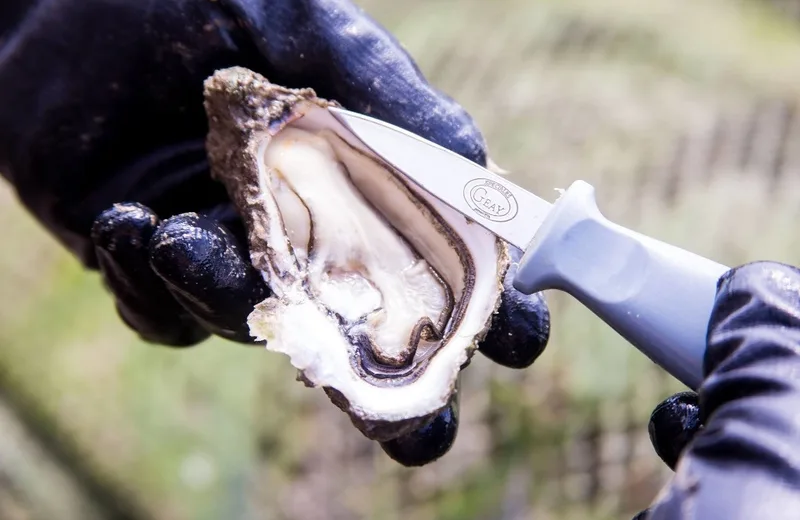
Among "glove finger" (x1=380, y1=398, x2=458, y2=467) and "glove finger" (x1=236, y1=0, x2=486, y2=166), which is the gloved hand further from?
"glove finger" (x1=236, y1=0, x2=486, y2=166)

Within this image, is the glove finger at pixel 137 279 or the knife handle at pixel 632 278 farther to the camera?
the glove finger at pixel 137 279

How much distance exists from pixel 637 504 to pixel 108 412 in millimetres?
1803

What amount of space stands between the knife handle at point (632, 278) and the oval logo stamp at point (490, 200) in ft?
0.23

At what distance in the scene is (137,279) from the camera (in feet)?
4.81

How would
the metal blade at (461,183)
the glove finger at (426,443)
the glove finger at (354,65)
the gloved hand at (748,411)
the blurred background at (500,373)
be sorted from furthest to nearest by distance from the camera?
the blurred background at (500,373) < the glove finger at (354,65) < the glove finger at (426,443) < the metal blade at (461,183) < the gloved hand at (748,411)

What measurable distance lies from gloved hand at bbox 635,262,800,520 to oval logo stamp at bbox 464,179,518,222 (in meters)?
0.32

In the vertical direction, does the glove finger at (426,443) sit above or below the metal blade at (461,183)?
below

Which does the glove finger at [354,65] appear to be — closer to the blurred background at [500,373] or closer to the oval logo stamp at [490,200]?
the oval logo stamp at [490,200]

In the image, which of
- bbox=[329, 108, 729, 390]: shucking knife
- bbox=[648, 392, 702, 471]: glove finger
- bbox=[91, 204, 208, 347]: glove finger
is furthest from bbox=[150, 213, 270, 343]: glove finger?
bbox=[648, 392, 702, 471]: glove finger

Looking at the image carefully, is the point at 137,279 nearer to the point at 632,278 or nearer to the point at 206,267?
the point at 206,267

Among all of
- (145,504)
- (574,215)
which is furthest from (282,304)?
(145,504)

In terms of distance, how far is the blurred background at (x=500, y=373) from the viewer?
2.17m

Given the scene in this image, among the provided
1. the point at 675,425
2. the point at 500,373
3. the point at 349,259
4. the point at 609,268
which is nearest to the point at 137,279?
the point at 349,259

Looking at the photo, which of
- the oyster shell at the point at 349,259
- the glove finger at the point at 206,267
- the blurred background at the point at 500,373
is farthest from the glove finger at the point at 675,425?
the blurred background at the point at 500,373
